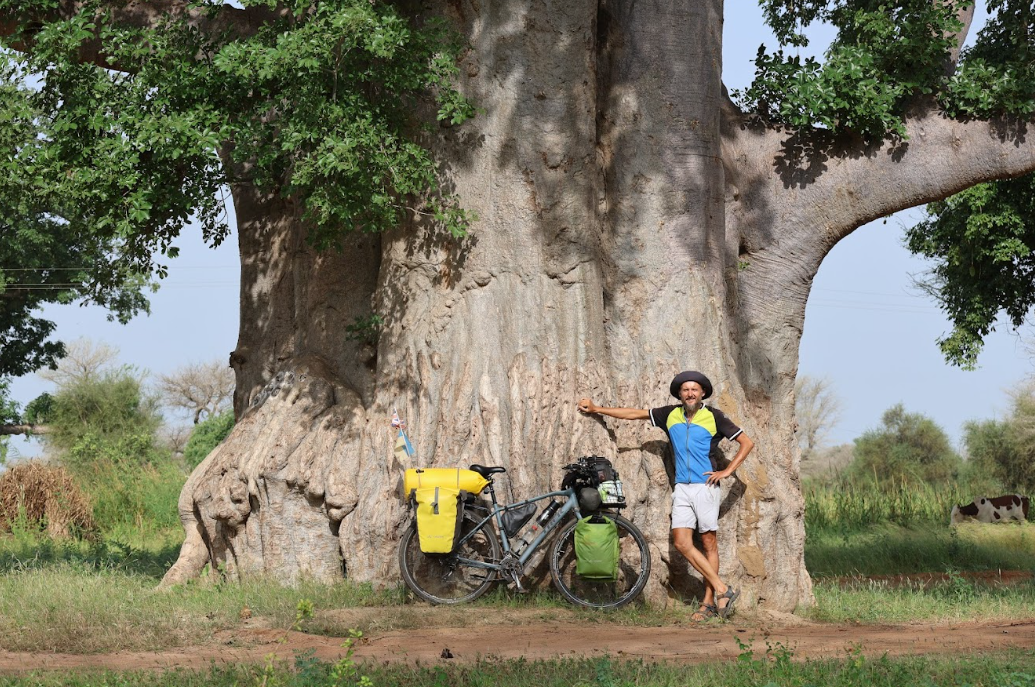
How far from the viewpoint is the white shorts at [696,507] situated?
9.02 metres

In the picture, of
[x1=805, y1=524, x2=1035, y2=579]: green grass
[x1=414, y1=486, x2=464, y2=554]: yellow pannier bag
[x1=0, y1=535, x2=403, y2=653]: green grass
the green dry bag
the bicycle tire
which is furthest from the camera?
[x1=805, y1=524, x2=1035, y2=579]: green grass

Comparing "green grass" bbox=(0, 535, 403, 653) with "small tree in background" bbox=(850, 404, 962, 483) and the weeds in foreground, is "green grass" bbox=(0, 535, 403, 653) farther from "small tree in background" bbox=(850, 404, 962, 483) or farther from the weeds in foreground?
"small tree in background" bbox=(850, 404, 962, 483)

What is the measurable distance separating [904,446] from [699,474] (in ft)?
107

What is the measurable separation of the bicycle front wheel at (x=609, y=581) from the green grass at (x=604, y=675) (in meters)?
2.39

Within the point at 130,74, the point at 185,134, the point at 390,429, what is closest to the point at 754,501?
the point at 390,429

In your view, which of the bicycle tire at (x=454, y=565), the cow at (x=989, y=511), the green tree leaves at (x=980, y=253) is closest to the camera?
the bicycle tire at (x=454, y=565)

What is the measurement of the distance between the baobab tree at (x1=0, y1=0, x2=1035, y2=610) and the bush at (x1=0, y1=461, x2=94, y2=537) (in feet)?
25.6

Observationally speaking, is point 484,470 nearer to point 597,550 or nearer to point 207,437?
point 597,550

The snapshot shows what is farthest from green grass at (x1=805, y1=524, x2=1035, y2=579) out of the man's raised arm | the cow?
the man's raised arm

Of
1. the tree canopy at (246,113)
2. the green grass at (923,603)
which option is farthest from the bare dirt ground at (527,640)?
the tree canopy at (246,113)

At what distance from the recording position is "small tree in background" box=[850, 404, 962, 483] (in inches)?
1500

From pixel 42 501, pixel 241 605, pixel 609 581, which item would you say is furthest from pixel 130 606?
pixel 42 501

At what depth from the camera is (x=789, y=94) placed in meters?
11.0

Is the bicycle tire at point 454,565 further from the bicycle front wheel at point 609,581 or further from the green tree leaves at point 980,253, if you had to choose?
the green tree leaves at point 980,253
